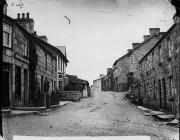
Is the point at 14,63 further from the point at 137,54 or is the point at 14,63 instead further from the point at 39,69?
the point at 137,54

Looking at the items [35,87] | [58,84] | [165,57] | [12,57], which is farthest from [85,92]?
[12,57]

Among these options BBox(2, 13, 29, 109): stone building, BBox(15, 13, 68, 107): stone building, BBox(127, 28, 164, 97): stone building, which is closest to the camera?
BBox(2, 13, 29, 109): stone building

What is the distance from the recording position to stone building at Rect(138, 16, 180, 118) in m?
11.2

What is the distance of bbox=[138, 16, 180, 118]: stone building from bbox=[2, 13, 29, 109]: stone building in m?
5.26

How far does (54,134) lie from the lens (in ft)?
18.3

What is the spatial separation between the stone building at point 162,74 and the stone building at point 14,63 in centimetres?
526

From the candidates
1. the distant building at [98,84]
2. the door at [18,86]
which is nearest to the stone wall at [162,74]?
the door at [18,86]

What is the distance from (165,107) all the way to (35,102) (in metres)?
5.86

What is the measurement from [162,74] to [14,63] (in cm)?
677

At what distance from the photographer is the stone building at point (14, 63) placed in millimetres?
9664

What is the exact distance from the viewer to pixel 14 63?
10.8m

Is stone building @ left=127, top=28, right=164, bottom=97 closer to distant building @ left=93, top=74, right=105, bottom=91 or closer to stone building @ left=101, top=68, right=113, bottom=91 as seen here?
stone building @ left=101, top=68, right=113, bottom=91

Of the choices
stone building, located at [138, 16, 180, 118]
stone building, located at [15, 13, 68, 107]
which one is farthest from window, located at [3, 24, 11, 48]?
stone building, located at [138, 16, 180, 118]

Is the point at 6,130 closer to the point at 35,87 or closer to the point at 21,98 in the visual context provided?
the point at 21,98
